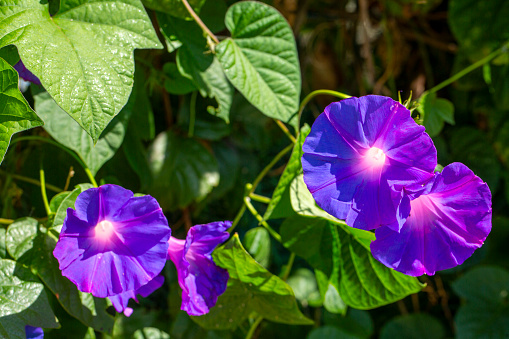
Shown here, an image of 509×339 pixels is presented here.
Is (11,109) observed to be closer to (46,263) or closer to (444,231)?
(46,263)

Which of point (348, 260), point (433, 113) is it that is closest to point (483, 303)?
point (433, 113)

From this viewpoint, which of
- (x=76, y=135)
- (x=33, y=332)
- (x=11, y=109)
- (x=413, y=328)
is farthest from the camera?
(x=413, y=328)

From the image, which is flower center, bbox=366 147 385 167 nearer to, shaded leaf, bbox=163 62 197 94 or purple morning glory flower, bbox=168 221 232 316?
purple morning glory flower, bbox=168 221 232 316

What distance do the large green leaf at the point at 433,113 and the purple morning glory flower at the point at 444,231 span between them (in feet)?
0.97

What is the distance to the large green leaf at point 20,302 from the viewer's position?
0.72 meters

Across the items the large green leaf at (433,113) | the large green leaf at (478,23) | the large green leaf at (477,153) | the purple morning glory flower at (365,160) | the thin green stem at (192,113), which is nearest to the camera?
the purple morning glory flower at (365,160)

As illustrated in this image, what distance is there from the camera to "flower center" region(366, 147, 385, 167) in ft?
2.27

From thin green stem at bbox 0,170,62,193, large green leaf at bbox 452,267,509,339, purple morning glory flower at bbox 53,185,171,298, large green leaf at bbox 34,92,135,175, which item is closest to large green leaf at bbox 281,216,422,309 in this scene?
purple morning glory flower at bbox 53,185,171,298

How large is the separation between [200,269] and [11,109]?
1.25 feet

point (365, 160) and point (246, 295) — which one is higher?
point (365, 160)

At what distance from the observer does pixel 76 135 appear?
0.88m

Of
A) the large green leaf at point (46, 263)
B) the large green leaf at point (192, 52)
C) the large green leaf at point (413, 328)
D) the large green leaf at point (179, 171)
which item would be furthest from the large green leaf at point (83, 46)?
the large green leaf at point (413, 328)

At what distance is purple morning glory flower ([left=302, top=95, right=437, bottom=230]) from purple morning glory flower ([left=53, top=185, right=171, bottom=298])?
25cm

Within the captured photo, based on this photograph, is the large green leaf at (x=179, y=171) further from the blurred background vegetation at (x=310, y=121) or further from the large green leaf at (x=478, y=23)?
the large green leaf at (x=478, y=23)
